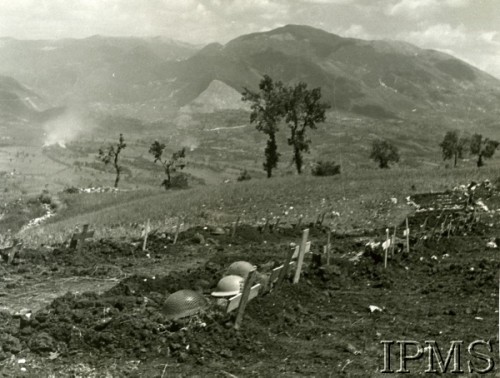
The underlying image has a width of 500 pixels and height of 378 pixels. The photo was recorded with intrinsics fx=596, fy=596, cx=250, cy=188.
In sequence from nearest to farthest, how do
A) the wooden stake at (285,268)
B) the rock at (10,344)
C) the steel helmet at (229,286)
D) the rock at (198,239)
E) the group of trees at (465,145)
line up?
the rock at (10,344)
the wooden stake at (285,268)
the steel helmet at (229,286)
the rock at (198,239)
the group of trees at (465,145)

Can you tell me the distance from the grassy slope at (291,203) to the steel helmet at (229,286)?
486 inches

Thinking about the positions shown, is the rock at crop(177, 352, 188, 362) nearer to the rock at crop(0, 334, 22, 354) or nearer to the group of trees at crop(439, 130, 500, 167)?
the rock at crop(0, 334, 22, 354)

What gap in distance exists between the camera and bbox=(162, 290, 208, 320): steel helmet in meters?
12.1

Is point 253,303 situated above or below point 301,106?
below

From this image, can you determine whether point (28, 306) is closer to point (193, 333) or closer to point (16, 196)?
point (193, 333)

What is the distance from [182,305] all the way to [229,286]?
2128mm

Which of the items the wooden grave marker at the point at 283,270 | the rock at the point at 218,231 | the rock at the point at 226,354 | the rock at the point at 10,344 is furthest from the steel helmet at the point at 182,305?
the rock at the point at 218,231

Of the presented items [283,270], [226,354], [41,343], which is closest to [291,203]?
[283,270]

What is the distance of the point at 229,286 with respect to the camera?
14.1 m

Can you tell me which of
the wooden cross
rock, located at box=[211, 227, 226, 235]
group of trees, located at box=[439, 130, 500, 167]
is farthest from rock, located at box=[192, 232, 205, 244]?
group of trees, located at box=[439, 130, 500, 167]

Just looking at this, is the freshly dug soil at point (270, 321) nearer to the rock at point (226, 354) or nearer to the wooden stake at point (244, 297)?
the rock at point (226, 354)

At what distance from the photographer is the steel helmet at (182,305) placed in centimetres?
1206

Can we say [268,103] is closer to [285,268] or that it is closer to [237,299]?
[285,268]

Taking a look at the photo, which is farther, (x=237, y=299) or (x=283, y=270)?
(x=283, y=270)
